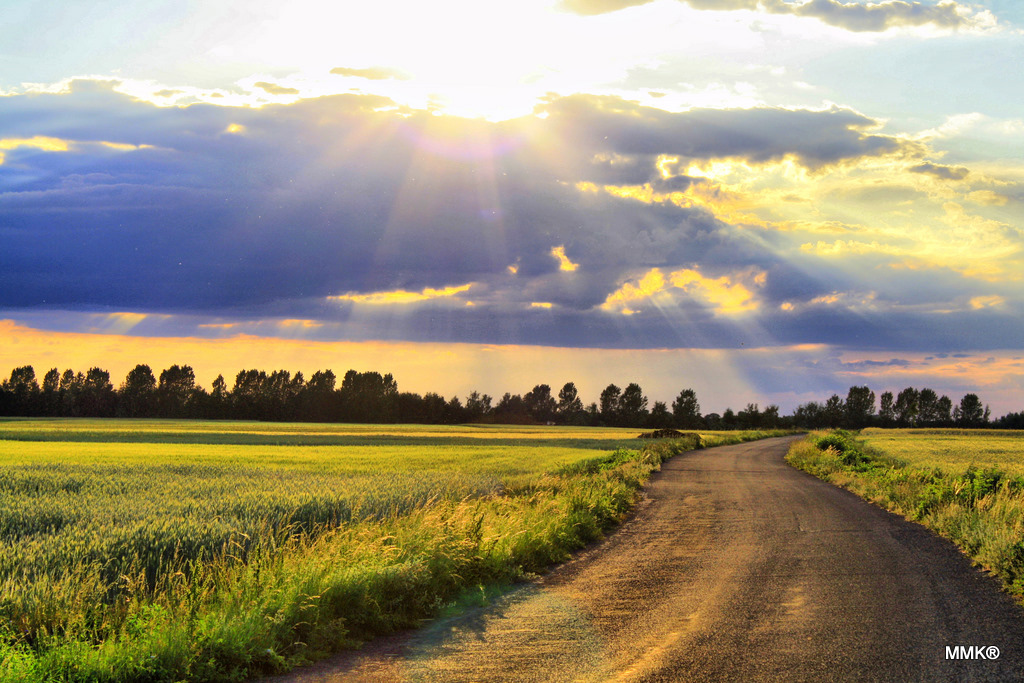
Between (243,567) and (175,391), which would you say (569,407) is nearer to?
(175,391)

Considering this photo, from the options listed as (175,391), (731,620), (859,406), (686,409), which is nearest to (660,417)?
(686,409)

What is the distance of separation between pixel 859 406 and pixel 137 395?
162946mm

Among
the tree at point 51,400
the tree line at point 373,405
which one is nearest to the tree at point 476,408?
the tree line at point 373,405

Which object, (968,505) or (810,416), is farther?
(810,416)

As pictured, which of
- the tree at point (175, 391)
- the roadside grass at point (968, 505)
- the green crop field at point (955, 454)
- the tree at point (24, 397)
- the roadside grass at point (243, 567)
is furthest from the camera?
the tree at point (175, 391)

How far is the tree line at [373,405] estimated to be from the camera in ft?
458

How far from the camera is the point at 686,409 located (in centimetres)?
16175

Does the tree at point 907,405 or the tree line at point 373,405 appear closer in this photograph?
the tree line at point 373,405

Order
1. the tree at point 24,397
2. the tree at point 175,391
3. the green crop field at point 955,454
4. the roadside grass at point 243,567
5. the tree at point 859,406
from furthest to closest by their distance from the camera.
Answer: the tree at point 859,406 < the tree at point 175,391 < the tree at point 24,397 < the green crop field at point 955,454 < the roadside grass at point 243,567

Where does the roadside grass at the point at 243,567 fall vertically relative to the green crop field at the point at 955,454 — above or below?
above

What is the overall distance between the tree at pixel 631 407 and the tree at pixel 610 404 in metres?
0.98

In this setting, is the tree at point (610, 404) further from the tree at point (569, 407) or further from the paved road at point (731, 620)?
the paved road at point (731, 620)

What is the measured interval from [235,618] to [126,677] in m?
1.11

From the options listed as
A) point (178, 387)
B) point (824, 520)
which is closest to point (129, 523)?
point (824, 520)
